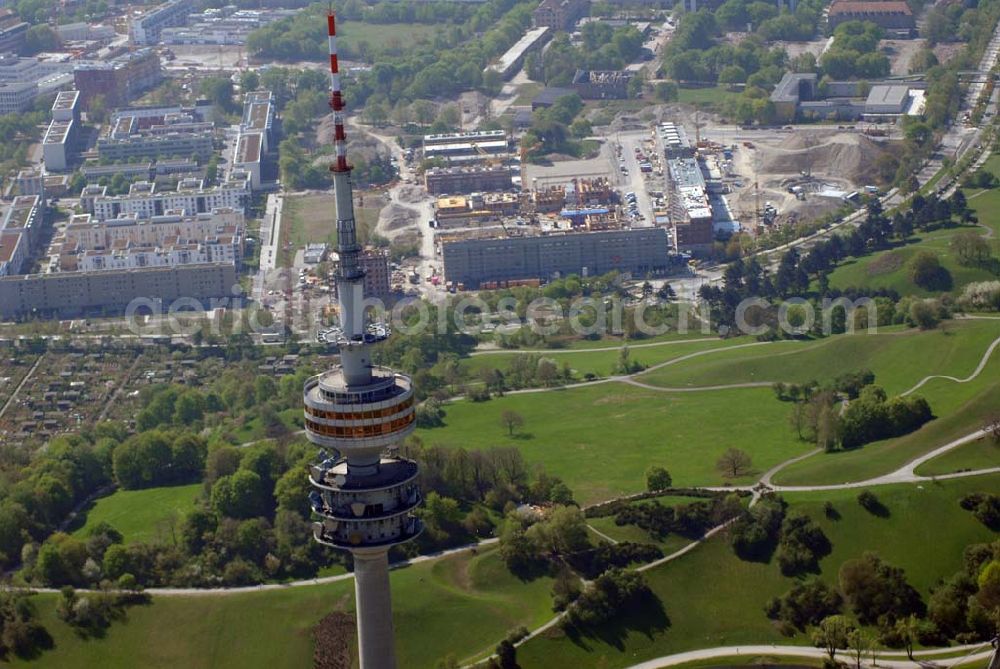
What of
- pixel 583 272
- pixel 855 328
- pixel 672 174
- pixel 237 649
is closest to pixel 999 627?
pixel 237 649

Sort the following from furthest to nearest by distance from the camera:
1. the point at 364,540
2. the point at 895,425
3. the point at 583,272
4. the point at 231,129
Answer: the point at 231,129, the point at 583,272, the point at 895,425, the point at 364,540

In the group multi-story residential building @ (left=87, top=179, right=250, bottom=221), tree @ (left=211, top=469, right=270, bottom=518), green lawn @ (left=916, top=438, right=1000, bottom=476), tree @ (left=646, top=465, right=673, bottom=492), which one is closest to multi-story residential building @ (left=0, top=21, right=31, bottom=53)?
multi-story residential building @ (left=87, top=179, right=250, bottom=221)

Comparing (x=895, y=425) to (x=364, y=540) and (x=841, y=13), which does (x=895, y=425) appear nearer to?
(x=364, y=540)

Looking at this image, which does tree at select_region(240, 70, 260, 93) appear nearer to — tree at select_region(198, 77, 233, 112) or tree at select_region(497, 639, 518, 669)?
tree at select_region(198, 77, 233, 112)

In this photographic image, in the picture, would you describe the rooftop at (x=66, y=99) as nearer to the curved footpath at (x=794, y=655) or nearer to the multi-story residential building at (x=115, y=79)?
the multi-story residential building at (x=115, y=79)

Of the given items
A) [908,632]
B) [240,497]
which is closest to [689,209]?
[240,497]

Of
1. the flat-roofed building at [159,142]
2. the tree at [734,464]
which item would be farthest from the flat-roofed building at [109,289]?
the tree at [734,464]
